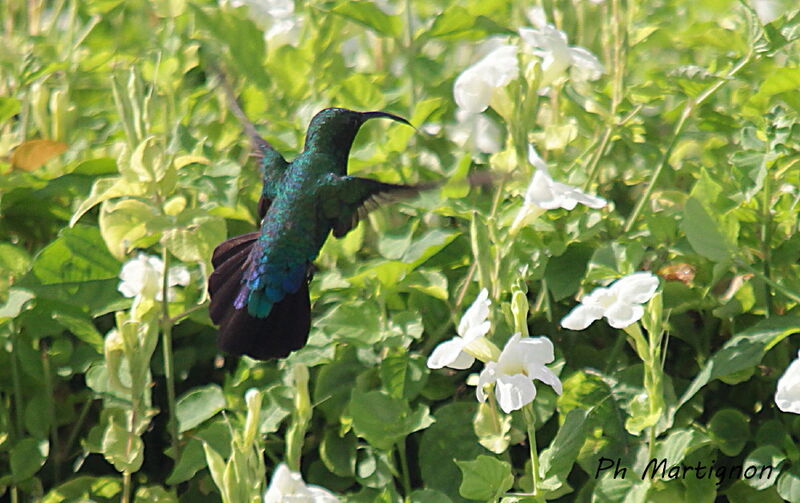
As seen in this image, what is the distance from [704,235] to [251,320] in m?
0.59

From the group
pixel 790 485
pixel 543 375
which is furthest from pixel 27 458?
pixel 790 485

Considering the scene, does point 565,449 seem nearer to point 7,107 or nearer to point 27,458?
point 27,458

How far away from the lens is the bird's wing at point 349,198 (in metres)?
1.14

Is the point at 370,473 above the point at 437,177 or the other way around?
the other way around

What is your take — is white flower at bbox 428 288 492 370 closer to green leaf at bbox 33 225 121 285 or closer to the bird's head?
the bird's head

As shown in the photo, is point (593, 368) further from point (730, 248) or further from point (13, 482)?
point (13, 482)

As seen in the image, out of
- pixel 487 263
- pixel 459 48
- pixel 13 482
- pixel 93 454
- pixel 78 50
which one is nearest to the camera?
pixel 487 263

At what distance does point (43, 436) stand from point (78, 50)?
1.01 m

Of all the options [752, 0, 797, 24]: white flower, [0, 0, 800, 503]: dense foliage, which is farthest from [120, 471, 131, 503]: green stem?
[752, 0, 797, 24]: white flower

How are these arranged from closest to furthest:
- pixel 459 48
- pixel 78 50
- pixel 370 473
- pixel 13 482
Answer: pixel 370 473 < pixel 13 482 < pixel 78 50 < pixel 459 48

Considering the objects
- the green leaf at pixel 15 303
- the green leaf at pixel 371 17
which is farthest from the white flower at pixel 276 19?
the green leaf at pixel 15 303

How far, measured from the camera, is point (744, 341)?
136cm

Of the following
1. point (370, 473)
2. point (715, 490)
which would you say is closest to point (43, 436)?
point (370, 473)

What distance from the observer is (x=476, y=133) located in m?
1.89
